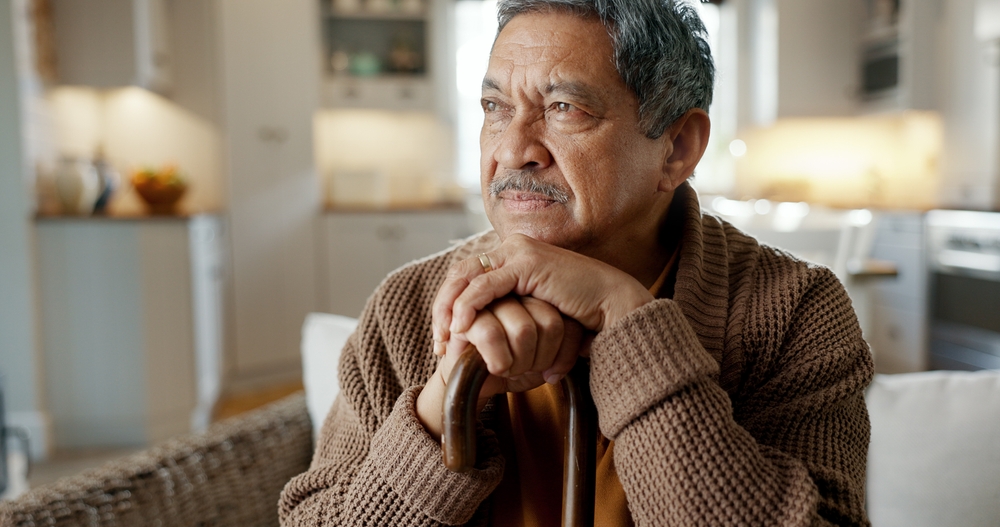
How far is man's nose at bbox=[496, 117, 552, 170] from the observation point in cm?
92

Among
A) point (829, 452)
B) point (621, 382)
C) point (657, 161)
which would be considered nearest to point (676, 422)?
point (621, 382)

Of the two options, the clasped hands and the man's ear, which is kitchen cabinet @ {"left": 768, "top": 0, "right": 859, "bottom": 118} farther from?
the clasped hands

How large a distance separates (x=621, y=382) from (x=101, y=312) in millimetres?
3220

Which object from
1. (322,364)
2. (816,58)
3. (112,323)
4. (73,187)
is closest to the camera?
(322,364)

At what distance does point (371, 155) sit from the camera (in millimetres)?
5828

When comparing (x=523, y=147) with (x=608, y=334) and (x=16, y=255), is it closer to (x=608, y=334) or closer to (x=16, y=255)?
(x=608, y=334)

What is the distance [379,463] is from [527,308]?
0.27 m

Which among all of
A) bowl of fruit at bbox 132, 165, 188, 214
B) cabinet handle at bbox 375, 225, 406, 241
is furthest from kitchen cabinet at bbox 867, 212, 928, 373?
bowl of fruit at bbox 132, 165, 188, 214

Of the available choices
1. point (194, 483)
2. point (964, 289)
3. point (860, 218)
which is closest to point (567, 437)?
point (194, 483)

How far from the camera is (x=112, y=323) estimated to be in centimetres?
341

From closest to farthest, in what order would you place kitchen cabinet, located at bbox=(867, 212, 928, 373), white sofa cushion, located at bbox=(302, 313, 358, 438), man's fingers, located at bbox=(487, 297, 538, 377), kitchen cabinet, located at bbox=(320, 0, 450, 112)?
man's fingers, located at bbox=(487, 297, 538, 377) < white sofa cushion, located at bbox=(302, 313, 358, 438) < kitchen cabinet, located at bbox=(867, 212, 928, 373) < kitchen cabinet, located at bbox=(320, 0, 450, 112)

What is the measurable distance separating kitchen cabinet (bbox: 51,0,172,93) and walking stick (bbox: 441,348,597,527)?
12.6 ft

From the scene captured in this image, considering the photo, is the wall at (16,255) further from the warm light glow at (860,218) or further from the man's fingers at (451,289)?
the warm light glow at (860,218)

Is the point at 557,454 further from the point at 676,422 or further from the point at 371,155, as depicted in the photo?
the point at 371,155
